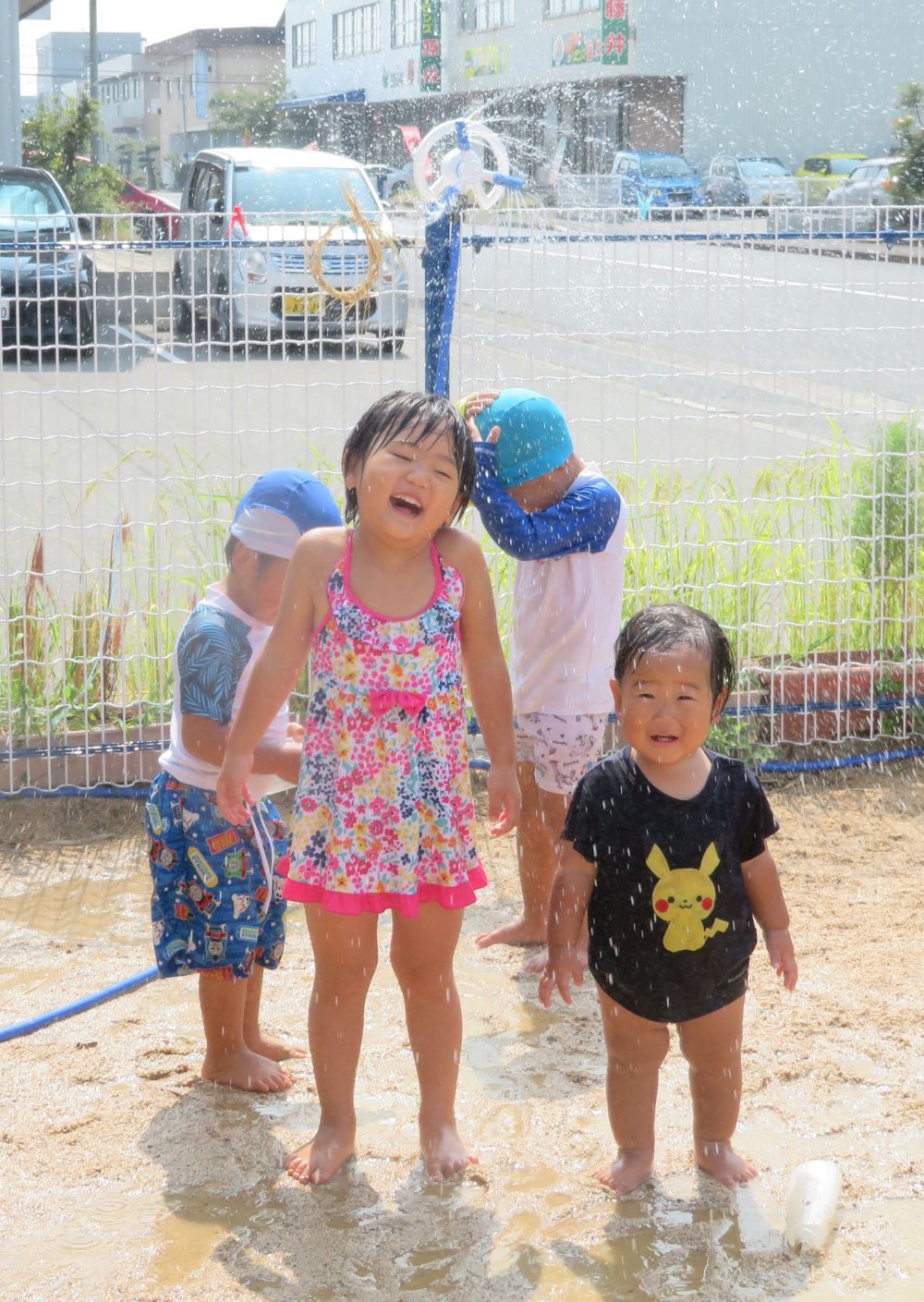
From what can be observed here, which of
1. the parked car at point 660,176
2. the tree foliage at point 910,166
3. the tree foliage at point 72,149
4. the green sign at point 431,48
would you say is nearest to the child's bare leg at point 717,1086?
the tree foliage at point 72,149

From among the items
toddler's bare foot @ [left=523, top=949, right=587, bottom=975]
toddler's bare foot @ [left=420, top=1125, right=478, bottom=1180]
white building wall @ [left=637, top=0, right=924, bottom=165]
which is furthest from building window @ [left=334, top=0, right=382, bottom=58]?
toddler's bare foot @ [left=420, top=1125, right=478, bottom=1180]

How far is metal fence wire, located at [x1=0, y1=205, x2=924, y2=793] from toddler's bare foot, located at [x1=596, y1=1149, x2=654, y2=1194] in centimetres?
260

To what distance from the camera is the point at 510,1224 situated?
2.76m

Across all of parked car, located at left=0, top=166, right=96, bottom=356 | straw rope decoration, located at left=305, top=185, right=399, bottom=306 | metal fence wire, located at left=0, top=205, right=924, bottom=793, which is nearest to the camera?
straw rope decoration, located at left=305, top=185, right=399, bottom=306

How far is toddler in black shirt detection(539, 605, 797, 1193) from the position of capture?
8.86 feet

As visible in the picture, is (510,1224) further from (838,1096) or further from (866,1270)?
(838,1096)

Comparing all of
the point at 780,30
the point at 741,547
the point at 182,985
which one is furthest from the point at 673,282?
the point at 780,30

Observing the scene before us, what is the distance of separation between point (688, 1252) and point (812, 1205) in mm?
233

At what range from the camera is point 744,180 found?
105 feet

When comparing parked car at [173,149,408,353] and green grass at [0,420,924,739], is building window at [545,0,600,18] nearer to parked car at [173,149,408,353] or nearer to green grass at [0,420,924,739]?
green grass at [0,420,924,739]

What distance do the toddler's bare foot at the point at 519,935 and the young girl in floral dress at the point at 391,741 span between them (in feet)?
3.39

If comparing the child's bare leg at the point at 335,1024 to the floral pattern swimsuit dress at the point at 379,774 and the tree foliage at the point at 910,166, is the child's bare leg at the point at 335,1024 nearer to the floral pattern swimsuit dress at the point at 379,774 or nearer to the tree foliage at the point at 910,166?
the floral pattern swimsuit dress at the point at 379,774

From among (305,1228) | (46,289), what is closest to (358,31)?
(46,289)

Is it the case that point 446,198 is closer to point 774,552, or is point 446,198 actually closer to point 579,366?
point 579,366
